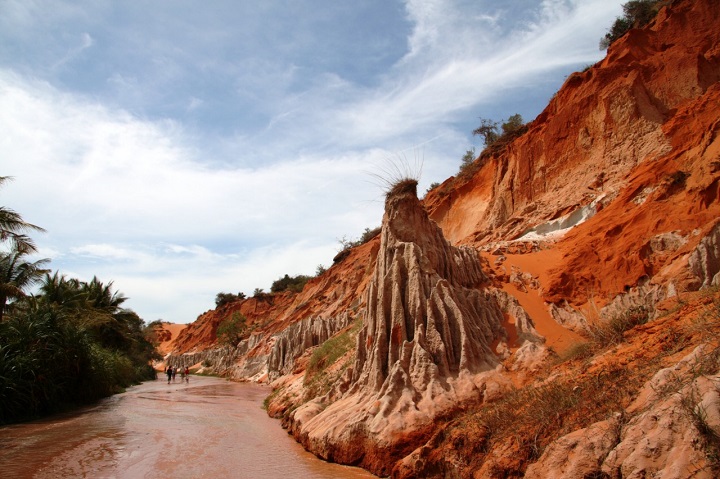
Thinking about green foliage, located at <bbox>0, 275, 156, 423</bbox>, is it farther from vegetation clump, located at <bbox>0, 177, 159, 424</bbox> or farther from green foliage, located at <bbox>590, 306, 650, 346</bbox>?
green foliage, located at <bbox>590, 306, 650, 346</bbox>

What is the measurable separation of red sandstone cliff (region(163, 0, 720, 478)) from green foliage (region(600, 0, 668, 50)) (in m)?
2.91

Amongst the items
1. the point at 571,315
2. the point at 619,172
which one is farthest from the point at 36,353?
the point at 619,172

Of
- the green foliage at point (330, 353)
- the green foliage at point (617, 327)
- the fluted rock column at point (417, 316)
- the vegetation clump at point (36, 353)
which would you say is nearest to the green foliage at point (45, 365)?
the vegetation clump at point (36, 353)

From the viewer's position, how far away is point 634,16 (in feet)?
77.8

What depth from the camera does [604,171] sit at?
17.9 metres

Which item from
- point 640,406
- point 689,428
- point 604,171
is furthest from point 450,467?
point 604,171

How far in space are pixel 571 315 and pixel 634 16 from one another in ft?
70.4

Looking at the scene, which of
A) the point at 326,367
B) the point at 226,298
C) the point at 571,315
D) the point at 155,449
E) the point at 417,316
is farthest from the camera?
the point at 226,298

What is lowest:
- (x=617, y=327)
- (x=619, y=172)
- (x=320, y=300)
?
(x=617, y=327)

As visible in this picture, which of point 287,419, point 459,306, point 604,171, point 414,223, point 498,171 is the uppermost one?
point 498,171

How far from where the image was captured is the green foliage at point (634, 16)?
2276 centimetres

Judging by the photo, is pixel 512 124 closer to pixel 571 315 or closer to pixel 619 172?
pixel 619 172

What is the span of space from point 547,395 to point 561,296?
5.86m

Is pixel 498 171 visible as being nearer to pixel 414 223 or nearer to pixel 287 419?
pixel 414 223
